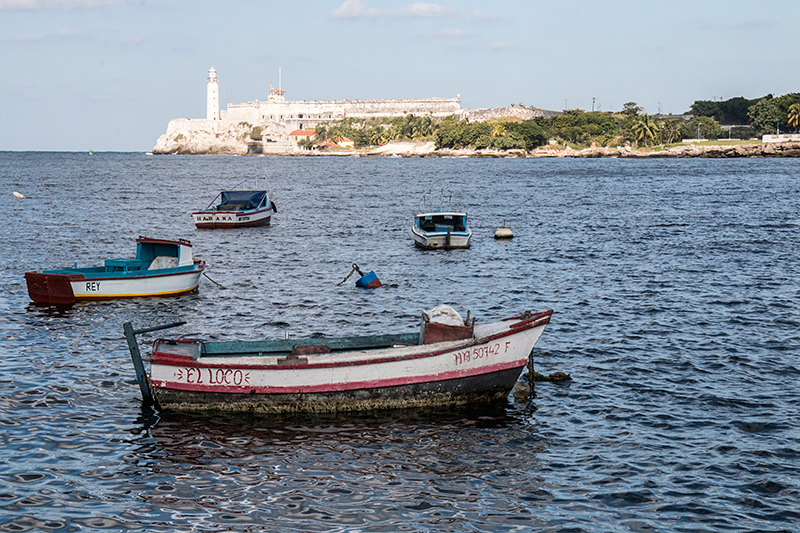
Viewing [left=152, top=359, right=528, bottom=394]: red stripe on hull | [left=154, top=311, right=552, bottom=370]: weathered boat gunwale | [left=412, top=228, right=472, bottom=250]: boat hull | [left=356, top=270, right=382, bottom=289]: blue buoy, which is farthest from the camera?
[left=412, top=228, right=472, bottom=250]: boat hull

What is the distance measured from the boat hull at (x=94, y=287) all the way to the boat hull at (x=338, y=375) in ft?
33.9

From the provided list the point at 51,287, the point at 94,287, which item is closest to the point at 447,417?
the point at 94,287

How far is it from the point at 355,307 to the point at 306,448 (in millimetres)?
11366

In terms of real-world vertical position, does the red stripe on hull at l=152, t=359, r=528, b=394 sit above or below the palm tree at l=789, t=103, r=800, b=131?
below

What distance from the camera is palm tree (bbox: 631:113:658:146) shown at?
188 m

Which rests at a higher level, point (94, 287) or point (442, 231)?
point (442, 231)

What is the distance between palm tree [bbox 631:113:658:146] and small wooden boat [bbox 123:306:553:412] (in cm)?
18719

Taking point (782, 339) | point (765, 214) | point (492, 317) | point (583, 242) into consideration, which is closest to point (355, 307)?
point (492, 317)

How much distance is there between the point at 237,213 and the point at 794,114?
172054 mm

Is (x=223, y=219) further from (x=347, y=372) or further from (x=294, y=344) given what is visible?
(x=347, y=372)

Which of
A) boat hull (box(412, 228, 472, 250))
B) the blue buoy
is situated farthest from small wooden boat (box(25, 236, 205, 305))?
boat hull (box(412, 228, 472, 250))

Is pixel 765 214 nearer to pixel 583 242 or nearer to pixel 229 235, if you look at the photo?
pixel 583 242

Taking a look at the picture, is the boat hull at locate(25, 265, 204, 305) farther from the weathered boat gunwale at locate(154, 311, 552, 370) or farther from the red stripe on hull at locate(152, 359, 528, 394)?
the red stripe on hull at locate(152, 359, 528, 394)

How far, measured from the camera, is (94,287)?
78.5 ft
